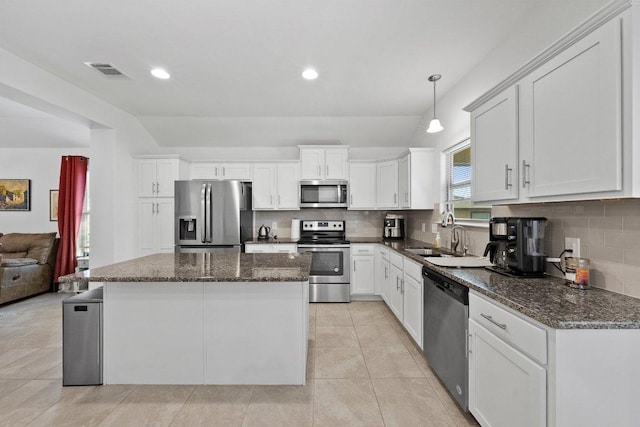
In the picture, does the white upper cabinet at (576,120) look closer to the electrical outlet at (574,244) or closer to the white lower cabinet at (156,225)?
the electrical outlet at (574,244)

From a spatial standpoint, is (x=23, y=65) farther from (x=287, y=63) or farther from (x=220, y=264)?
(x=220, y=264)

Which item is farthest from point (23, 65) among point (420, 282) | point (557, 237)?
point (557, 237)

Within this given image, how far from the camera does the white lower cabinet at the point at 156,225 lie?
432 centimetres

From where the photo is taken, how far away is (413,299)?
9.35 feet

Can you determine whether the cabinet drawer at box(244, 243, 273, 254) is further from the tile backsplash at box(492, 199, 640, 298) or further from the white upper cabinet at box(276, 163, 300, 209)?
the tile backsplash at box(492, 199, 640, 298)

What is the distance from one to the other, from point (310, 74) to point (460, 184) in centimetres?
210

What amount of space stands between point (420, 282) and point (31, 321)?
15.0ft

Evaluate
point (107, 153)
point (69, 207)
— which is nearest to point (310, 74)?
point (107, 153)

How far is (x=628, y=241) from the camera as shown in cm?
144

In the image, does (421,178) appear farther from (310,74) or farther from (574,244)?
(574,244)

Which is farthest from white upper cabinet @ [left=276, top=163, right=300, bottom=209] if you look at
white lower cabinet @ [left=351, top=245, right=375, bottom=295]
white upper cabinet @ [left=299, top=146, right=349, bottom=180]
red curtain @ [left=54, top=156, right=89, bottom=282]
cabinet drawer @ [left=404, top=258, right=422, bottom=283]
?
red curtain @ [left=54, top=156, right=89, bottom=282]

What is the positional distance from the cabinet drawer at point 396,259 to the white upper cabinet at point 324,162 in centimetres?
149

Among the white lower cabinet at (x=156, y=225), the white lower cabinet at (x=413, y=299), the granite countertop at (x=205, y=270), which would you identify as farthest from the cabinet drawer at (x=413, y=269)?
the white lower cabinet at (x=156, y=225)

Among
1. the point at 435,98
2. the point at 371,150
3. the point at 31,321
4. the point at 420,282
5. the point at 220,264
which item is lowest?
the point at 31,321
